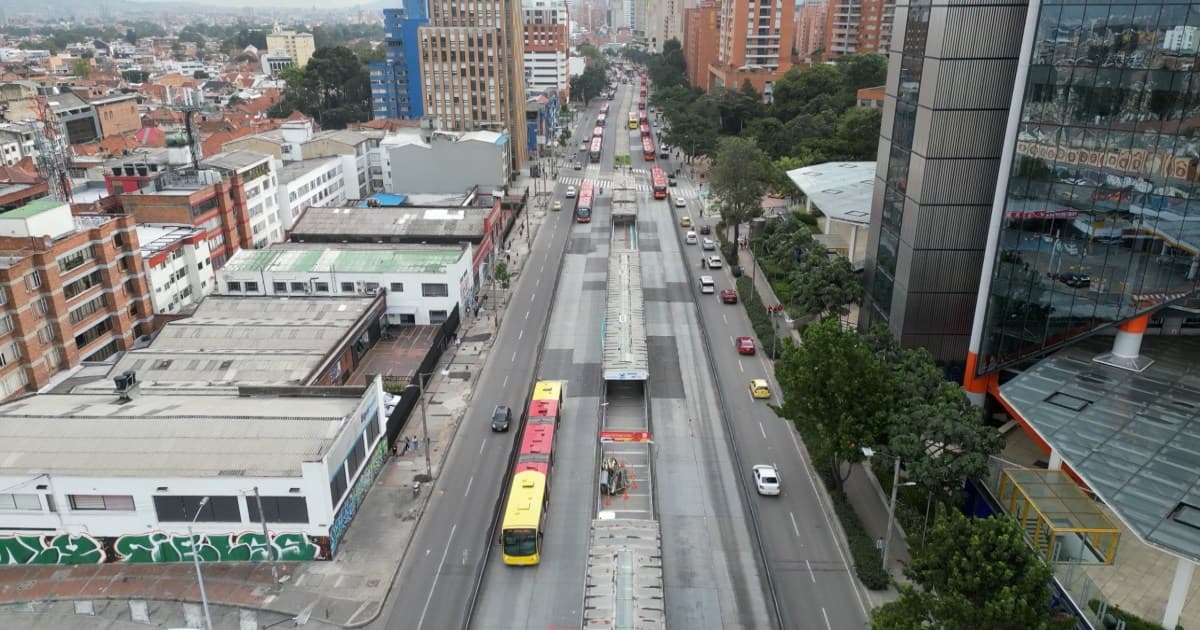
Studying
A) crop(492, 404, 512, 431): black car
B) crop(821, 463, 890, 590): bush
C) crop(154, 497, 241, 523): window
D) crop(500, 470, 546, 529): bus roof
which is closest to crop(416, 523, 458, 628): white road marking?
crop(500, 470, 546, 529): bus roof

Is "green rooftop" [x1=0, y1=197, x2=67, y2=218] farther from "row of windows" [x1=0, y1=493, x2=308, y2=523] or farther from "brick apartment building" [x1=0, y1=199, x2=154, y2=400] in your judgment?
"row of windows" [x1=0, y1=493, x2=308, y2=523]

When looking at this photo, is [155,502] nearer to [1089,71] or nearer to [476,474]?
[476,474]

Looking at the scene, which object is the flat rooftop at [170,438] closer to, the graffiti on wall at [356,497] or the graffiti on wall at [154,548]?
the graffiti on wall at [154,548]

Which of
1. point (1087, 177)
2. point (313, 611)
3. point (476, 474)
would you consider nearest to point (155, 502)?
point (313, 611)

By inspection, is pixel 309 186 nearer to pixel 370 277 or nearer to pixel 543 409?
pixel 370 277

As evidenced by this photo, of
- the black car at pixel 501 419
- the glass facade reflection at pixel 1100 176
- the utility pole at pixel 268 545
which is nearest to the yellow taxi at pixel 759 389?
the glass facade reflection at pixel 1100 176

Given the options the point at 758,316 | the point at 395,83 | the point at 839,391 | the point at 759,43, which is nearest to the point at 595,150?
the point at 395,83
